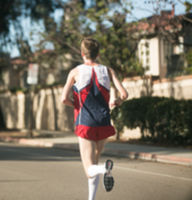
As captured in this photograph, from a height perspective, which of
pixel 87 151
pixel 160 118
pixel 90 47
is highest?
pixel 90 47

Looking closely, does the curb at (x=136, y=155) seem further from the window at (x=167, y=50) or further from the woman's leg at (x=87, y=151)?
the window at (x=167, y=50)

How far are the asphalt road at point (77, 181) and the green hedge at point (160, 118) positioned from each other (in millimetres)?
3023

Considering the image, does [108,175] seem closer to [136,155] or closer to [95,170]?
[95,170]

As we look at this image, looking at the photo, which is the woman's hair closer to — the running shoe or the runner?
the runner

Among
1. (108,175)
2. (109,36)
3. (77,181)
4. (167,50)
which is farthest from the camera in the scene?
(167,50)

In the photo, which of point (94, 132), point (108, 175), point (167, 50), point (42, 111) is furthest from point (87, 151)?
point (42, 111)

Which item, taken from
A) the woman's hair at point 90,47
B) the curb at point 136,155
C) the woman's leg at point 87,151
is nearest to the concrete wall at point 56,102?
the curb at point 136,155

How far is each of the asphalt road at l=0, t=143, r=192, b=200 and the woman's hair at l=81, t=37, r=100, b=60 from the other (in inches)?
91.2

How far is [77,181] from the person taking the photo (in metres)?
6.48

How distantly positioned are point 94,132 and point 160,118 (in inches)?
349

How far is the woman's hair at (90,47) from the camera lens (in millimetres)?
3908

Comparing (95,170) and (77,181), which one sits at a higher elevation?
(95,170)

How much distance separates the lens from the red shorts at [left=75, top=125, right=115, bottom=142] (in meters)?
3.79

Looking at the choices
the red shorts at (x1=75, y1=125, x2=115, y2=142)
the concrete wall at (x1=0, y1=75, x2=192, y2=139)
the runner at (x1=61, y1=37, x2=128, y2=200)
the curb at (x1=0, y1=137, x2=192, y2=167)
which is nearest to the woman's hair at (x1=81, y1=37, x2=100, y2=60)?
the runner at (x1=61, y1=37, x2=128, y2=200)
